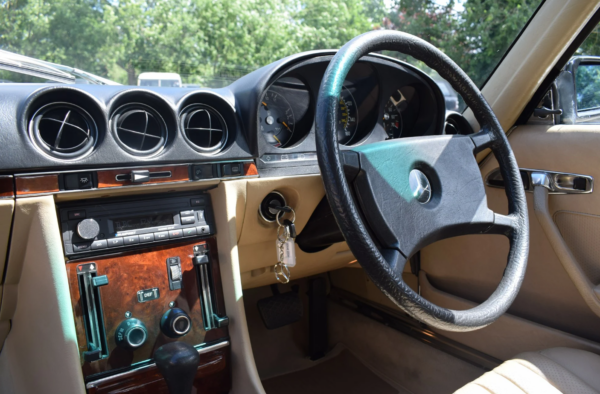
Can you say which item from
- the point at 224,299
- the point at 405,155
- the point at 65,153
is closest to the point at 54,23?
the point at 65,153

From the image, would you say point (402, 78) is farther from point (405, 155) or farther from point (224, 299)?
point (224, 299)

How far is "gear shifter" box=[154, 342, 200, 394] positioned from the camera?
1394 millimetres

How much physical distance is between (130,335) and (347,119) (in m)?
1.19

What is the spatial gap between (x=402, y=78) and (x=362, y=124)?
25cm

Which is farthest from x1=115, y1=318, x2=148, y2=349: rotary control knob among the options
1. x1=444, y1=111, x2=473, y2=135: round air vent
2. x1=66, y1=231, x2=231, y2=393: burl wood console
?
x1=444, y1=111, x2=473, y2=135: round air vent

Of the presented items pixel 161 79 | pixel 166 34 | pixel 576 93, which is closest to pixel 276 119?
pixel 161 79

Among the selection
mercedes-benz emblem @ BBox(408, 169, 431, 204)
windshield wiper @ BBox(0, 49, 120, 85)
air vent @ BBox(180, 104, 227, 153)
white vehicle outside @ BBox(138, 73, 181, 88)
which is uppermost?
windshield wiper @ BBox(0, 49, 120, 85)

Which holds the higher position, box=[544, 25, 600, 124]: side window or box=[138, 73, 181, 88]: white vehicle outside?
box=[138, 73, 181, 88]: white vehicle outside

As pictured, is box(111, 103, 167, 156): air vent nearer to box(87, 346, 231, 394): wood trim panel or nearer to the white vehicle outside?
the white vehicle outside

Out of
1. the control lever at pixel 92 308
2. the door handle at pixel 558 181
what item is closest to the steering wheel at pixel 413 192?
the door handle at pixel 558 181

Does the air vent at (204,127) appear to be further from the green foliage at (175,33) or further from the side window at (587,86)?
the side window at (587,86)

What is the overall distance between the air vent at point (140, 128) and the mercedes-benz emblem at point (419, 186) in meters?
0.80

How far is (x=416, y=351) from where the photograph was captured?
2.28 metres

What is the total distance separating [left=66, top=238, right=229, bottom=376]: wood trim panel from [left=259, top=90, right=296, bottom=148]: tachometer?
1.59ft
